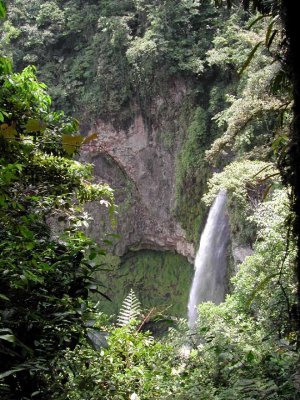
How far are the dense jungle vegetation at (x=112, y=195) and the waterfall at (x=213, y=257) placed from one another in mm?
1250

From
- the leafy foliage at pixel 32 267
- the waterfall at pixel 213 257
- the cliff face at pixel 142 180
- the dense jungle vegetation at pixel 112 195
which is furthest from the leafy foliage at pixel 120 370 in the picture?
the cliff face at pixel 142 180

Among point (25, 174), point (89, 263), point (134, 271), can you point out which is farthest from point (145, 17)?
point (89, 263)

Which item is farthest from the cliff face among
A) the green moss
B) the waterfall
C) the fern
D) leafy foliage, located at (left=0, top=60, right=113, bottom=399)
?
leafy foliage, located at (left=0, top=60, right=113, bottom=399)

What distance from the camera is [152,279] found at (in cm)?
1571

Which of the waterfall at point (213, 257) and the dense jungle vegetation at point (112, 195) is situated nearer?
the dense jungle vegetation at point (112, 195)

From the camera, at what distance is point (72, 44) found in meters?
16.5

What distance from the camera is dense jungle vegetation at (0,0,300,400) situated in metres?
1.80

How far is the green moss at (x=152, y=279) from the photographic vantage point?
15.0m

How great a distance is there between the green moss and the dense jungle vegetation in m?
1.84

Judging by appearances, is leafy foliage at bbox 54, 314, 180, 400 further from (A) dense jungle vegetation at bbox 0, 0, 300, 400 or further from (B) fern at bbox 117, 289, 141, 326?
(B) fern at bbox 117, 289, 141, 326

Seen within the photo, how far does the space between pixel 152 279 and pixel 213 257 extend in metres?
4.44

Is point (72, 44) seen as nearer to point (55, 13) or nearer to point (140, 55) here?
point (55, 13)

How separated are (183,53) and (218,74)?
47.4 inches

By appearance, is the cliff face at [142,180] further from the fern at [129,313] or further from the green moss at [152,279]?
the fern at [129,313]
